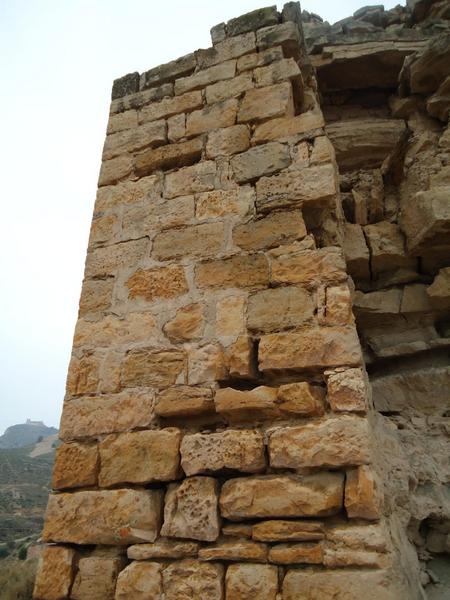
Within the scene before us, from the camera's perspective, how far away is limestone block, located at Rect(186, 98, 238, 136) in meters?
2.45

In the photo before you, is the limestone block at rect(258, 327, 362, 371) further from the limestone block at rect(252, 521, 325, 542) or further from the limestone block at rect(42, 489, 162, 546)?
the limestone block at rect(42, 489, 162, 546)

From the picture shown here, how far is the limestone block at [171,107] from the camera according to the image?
2.62m

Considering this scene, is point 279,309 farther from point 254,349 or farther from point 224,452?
point 224,452

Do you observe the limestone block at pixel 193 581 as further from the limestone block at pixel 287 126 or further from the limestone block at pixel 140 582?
the limestone block at pixel 287 126

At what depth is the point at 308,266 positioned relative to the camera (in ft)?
6.18

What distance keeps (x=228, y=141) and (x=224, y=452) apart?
1.61m

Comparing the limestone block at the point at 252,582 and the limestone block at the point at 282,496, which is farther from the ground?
the limestone block at the point at 282,496

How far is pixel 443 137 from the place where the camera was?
2811 millimetres

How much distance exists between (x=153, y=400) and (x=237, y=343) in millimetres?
435

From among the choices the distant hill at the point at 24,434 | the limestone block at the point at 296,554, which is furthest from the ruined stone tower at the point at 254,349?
the distant hill at the point at 24,434

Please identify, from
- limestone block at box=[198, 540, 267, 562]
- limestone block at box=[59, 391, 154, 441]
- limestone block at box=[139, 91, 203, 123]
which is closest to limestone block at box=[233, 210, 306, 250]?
limestone block at box=[59, 391, 154, 441]

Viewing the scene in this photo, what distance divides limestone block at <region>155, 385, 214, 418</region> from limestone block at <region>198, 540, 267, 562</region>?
0.48m

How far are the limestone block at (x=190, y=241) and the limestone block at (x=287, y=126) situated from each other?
21.7 inches

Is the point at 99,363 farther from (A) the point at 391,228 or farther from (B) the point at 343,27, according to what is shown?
(B) the point at 343,27
